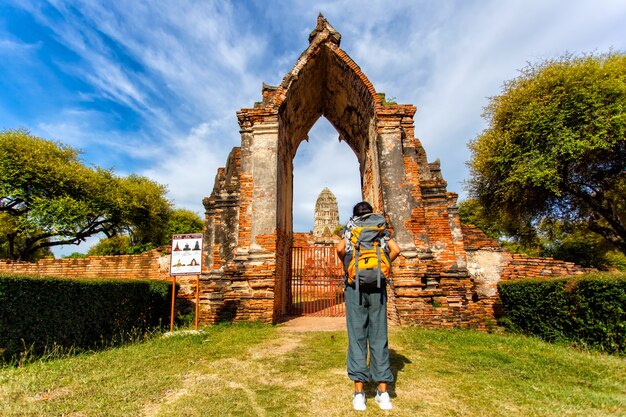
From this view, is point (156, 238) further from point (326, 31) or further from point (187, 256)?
point (326, 31)

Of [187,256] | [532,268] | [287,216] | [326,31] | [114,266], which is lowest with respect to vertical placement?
[532,268]

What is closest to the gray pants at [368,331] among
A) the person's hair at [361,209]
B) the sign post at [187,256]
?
the person's hair at [361,209]

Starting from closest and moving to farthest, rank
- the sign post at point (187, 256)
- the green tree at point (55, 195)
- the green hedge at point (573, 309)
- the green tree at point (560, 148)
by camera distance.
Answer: the green hedge at point (573, 309) → the sign post at point (187, 256) → the green tree at point (560, 148) → the green tree at point (55, 195)

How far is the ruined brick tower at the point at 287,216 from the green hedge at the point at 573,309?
0.96m

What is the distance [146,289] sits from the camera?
7645 mm

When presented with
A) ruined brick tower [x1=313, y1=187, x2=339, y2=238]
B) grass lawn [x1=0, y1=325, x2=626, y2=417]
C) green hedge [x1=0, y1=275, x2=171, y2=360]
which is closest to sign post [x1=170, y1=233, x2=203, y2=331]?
green hedge [x1=0, y1=275, x2=171, y2=360]

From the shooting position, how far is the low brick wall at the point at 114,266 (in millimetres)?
11672

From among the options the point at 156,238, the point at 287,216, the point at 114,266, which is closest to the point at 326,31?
the point at 287,216

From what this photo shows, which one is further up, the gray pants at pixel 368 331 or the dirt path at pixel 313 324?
the gray pants at pixel 368 331

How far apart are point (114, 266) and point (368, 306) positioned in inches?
485

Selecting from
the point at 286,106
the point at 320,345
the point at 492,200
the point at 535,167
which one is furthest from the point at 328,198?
the point at 320,345

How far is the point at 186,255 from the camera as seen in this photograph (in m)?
7.08

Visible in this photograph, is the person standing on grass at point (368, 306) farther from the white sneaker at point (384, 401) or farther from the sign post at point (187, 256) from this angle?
the sign post at point (187, 256)

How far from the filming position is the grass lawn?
2975 mm
